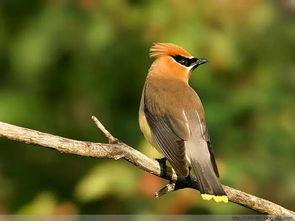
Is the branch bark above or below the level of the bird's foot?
above

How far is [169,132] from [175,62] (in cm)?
84

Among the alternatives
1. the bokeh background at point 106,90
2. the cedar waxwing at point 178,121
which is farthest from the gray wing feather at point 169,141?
the bokeh background at point 106,90

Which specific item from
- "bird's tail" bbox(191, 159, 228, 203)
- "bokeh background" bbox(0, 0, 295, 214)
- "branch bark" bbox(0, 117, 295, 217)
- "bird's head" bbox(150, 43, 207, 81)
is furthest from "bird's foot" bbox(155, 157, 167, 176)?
"bokeh background" bbox(0, 0, 295, 214)

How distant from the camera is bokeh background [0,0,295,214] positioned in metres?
7.51

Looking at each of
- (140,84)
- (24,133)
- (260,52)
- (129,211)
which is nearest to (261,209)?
(24,133)

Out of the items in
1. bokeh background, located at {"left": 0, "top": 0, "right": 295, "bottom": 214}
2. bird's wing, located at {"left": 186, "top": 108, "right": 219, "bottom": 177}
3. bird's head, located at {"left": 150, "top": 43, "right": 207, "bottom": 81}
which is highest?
bird's head, located at {"left": 150, "top": 43, "right": 207, "bottom": 81}

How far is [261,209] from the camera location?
17.7ft

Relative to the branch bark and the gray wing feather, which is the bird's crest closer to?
the gray wing feather

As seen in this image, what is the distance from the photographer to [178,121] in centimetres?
610

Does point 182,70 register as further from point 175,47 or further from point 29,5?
point 29,5

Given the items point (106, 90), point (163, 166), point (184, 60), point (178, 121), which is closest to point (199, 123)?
point (178, 121)

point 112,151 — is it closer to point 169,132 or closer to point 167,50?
point 169,132

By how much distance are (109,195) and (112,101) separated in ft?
2.71

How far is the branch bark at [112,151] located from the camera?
16.9 feet
